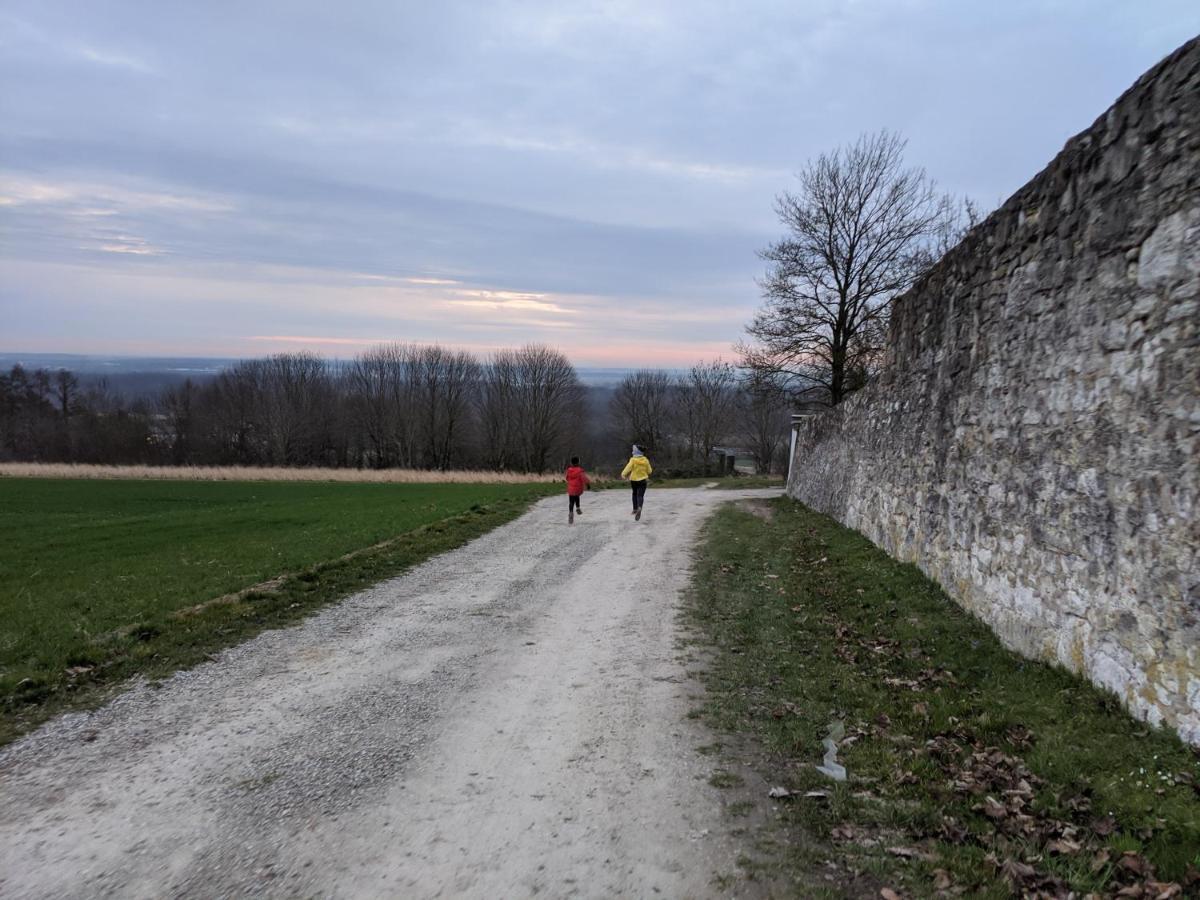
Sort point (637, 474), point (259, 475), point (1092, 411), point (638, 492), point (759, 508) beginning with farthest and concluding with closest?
point (259, 475) → point (759, 508) → point (638, 492) → point (637, 474) → point (1092, 411)

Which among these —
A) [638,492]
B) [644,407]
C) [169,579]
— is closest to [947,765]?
[169,579]

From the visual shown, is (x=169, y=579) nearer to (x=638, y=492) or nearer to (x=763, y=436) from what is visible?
(x=638, y=492)

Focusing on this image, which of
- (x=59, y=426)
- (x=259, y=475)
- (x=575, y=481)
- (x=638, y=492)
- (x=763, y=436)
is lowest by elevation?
(x=259, y=475)

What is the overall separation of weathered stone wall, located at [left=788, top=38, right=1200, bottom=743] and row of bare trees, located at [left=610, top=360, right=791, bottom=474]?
125 ft

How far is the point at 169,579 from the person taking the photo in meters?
8.85

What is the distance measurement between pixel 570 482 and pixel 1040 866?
1285 cm

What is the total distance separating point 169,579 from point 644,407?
54.8 meters

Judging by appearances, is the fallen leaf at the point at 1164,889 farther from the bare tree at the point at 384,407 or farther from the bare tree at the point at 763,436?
the bare tree at the point at 384,407

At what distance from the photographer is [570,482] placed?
607 inches

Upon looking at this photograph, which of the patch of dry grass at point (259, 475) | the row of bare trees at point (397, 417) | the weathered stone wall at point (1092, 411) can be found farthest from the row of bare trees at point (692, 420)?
the weathered stone wall at point (1092, 411)

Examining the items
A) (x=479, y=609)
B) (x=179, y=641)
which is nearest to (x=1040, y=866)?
(x=479, y=609)

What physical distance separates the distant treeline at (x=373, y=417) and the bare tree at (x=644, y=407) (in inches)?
4.7

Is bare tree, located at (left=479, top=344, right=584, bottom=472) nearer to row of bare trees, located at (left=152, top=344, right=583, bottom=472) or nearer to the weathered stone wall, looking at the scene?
row of bare trees, located at (left=152, top=344, right=583, bottom=472)

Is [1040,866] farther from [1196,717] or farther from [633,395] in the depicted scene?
[633,395]
